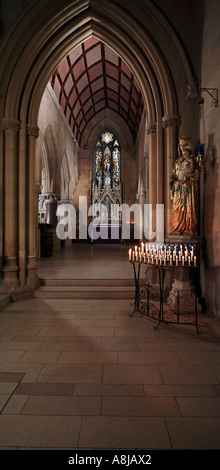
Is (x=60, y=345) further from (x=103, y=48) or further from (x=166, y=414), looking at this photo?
(x=103, y=48)

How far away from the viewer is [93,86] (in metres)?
15.3

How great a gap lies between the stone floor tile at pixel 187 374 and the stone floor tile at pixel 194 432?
0.54 meters

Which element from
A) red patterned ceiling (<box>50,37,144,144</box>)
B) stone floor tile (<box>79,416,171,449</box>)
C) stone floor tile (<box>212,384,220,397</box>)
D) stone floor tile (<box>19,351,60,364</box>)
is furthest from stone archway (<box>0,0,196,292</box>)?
red patterned ceiling (<box>50,37,144,144</box>)

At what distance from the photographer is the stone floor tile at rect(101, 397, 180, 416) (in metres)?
2.17

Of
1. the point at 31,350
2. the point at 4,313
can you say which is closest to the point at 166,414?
the point at 31,350

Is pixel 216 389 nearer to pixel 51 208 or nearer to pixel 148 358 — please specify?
pixel 148 358

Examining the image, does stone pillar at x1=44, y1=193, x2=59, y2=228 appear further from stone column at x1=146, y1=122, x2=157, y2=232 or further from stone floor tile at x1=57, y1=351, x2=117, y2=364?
stone floor tile at x1=57, y1=351, x2=117, y2=364

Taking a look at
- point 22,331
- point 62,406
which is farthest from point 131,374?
point 22,331

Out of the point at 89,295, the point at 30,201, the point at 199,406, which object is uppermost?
the point at 30,201

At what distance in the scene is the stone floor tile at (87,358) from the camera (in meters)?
3.02

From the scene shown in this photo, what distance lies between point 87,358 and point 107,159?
18.9 m

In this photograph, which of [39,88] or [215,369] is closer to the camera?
[215,369]

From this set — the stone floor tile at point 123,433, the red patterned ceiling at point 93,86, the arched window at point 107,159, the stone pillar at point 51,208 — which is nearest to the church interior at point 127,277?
the stone floor tile at point 123,433

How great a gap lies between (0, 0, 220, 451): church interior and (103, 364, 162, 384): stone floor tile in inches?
0.7
